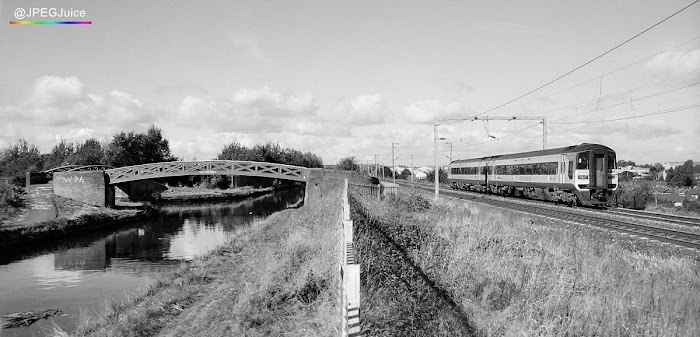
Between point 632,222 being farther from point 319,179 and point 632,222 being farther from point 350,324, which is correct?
point 319,179

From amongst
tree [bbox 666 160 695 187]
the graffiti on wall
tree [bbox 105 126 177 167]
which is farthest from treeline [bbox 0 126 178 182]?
tree [bbox 666 160 695 187]

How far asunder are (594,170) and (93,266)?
79.3ft

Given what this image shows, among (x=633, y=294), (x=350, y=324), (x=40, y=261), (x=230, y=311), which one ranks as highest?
(x=350, y=324)

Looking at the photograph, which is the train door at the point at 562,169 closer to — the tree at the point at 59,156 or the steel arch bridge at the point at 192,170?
the steel arch bridge at the point at 192,170

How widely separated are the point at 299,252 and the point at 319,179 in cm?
2852

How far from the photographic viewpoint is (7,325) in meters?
11.6

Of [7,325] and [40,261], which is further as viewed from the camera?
[40,261]

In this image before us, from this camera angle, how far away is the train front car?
23.1 m

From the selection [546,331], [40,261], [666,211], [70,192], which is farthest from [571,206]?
[70,192]

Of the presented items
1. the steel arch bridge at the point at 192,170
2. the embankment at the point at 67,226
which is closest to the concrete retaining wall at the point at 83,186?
the steel arch bridge at the point at 192,170

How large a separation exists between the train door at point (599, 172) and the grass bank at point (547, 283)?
10.8m

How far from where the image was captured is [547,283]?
738 centimetres

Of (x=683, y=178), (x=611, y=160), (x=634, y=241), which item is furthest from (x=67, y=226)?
(x=683, y=178)

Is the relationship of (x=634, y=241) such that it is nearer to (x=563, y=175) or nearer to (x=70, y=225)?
(x=563, y=175)
